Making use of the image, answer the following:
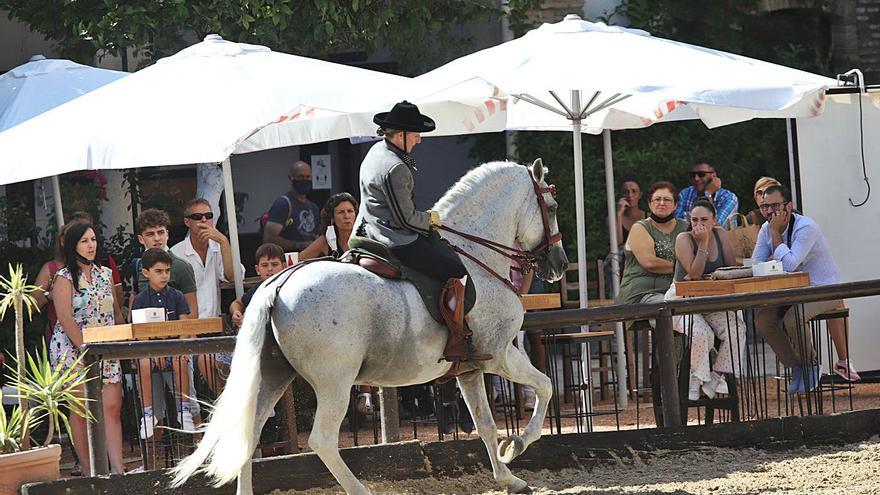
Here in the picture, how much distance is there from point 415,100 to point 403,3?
5.63 meters

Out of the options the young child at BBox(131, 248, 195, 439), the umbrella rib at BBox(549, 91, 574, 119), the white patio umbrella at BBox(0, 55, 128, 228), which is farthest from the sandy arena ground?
the white patio umbrella at BBox(0, 55, 128, 228)

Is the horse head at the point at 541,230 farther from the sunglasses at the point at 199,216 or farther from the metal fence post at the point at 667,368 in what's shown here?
the sunglasses at the point at 199,216

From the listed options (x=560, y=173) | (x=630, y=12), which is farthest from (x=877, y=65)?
(x=560, y=173)

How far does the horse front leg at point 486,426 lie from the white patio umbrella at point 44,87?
468cm

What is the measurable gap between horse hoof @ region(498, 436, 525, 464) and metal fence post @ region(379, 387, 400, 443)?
0.91m

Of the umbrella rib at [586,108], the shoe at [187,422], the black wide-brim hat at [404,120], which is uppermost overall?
the umbrella rib at [586,108]

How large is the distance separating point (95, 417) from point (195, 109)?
2228mm

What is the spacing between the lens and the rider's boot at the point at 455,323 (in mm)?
7621

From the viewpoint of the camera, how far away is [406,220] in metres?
7.54

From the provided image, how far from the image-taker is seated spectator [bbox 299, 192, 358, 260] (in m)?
10.6

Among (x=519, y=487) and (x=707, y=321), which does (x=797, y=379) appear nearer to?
(x=707, y=321)

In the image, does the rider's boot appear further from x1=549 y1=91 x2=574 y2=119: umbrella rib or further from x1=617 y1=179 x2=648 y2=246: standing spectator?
x1=617 y1=179 x2=648 y2=246: standing spectator

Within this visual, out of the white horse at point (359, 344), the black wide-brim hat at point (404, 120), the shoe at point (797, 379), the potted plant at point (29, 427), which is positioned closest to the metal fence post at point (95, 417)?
the potted plant at point (29, 427)

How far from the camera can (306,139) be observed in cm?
1115
